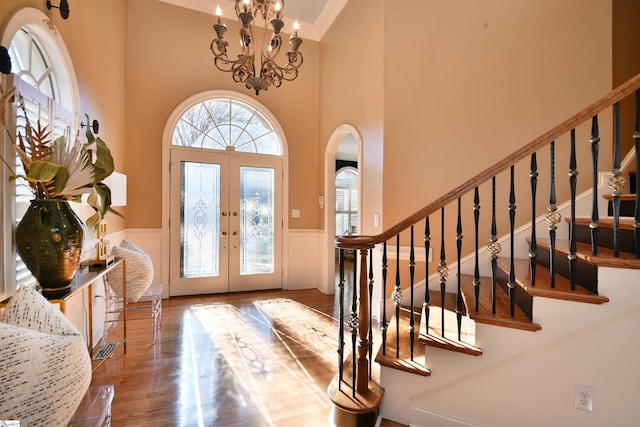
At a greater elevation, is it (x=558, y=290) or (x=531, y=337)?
(x=558, y=290)

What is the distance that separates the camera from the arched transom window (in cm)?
423

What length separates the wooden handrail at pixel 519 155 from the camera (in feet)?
4.53

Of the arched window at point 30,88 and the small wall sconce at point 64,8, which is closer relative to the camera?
the arched window at point 30,88

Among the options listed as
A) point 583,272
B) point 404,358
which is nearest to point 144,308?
point 404,358

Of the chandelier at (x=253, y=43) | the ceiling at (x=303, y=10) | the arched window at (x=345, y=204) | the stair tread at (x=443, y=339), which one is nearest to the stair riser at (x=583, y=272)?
the stair tread at (x=443, y=339)

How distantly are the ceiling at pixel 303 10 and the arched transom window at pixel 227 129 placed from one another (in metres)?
1.32

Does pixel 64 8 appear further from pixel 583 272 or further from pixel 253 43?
pixel 583 272

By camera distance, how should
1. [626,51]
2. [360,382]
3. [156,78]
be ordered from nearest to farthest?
[360,382], [626,51], [156,78]

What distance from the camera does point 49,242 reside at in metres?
1.43

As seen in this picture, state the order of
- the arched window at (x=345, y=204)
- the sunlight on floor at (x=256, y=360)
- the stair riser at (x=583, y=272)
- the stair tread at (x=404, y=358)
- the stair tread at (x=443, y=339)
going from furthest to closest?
the arched window at (x=345, y=204) < the sunlight on floor at (x=256, y=360) < the stair tread at (x=404, y=358) < the stair tread at (x=443, y=339) < the stair riser at (x=583, y=272)

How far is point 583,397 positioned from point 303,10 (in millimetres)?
5205

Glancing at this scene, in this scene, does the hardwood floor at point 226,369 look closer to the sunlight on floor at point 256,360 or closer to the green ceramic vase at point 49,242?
the sunlight on floor at point 256,360

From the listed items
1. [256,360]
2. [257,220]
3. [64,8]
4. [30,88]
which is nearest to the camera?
[30,88]

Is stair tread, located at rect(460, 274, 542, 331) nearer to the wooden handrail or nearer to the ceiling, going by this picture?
the wooden handrail
